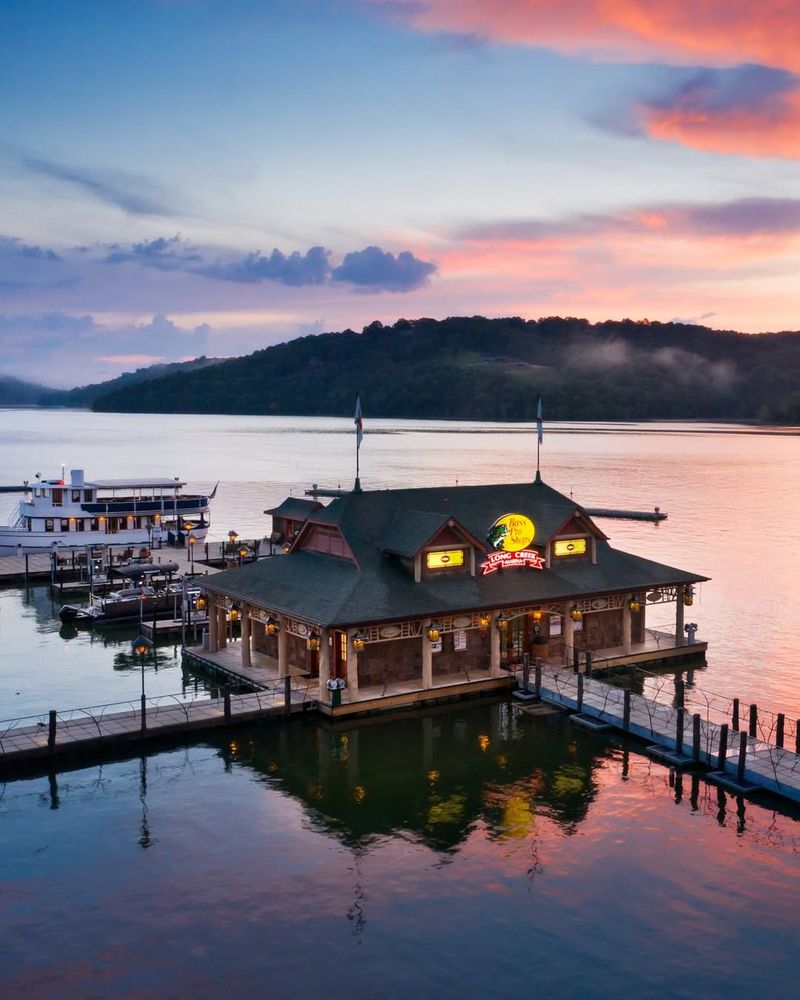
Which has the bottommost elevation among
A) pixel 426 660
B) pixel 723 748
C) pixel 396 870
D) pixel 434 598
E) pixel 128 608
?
pixel 396 870

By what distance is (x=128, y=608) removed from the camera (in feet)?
212

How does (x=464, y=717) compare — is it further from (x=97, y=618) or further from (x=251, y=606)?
(x=97, y=618)

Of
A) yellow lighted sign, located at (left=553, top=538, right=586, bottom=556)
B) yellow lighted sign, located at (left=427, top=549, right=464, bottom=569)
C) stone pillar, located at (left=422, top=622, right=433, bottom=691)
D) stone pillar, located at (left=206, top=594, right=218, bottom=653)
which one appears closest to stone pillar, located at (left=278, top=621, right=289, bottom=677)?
stone pillar, located at (left=422, top=622, right=433, bottom=691)

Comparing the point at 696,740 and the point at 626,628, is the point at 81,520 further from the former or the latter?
the point at 696,740

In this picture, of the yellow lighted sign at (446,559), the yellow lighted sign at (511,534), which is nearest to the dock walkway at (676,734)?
the yellow lighted sign at (511,534)

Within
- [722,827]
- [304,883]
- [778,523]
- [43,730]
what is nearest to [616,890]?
[722,827]

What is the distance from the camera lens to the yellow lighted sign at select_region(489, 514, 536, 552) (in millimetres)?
47250

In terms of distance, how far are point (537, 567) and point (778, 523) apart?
306ft

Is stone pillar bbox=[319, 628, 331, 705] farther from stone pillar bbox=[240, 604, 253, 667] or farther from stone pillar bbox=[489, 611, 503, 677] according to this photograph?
stone pillar bbox=[489, 611, 503, 677]

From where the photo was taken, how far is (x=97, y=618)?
63781 millimetres

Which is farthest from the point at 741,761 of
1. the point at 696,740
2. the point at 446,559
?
the point at 446,559

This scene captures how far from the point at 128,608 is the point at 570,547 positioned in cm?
3145

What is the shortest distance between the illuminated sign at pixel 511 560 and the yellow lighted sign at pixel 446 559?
1311 mm

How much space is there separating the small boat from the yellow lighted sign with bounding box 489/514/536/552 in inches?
960
